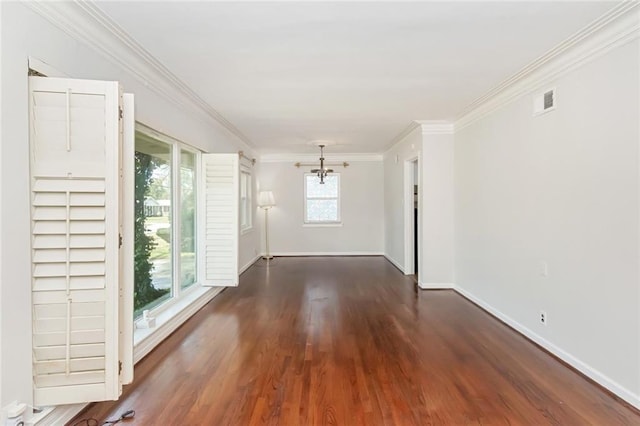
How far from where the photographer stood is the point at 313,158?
26.4 ft

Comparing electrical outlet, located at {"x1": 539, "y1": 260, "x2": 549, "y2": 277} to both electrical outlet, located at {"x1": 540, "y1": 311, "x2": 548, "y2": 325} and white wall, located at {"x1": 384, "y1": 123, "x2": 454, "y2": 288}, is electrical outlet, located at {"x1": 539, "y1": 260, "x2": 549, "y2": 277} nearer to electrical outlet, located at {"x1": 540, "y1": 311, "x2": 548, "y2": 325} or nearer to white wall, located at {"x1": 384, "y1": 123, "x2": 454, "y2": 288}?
electrical outlet, located at {"x1": 540, "y1": 311, "x2": 548, "y2": 325}

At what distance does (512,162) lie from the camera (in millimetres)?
3400

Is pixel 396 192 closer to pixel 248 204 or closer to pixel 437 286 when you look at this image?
pixel 437 286

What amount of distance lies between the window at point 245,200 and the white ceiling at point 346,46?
2.49 m

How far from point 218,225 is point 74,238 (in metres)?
2.51

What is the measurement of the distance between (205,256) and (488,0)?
386 centimetres

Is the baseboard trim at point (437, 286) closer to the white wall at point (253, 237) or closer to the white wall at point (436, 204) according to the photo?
the white wall at point (436, 204)

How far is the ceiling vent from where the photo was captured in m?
2.82

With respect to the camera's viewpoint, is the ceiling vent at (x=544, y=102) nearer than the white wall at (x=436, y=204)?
Yes

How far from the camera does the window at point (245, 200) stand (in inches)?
→ 251

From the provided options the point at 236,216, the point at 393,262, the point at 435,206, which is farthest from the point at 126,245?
the point at 393,262

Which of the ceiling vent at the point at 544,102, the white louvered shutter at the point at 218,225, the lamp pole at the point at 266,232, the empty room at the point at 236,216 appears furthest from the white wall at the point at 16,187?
the lamp pole at the point at 266,232

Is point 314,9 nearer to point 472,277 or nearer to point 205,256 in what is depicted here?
point 205,256

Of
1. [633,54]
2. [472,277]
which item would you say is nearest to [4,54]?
[633,54]
